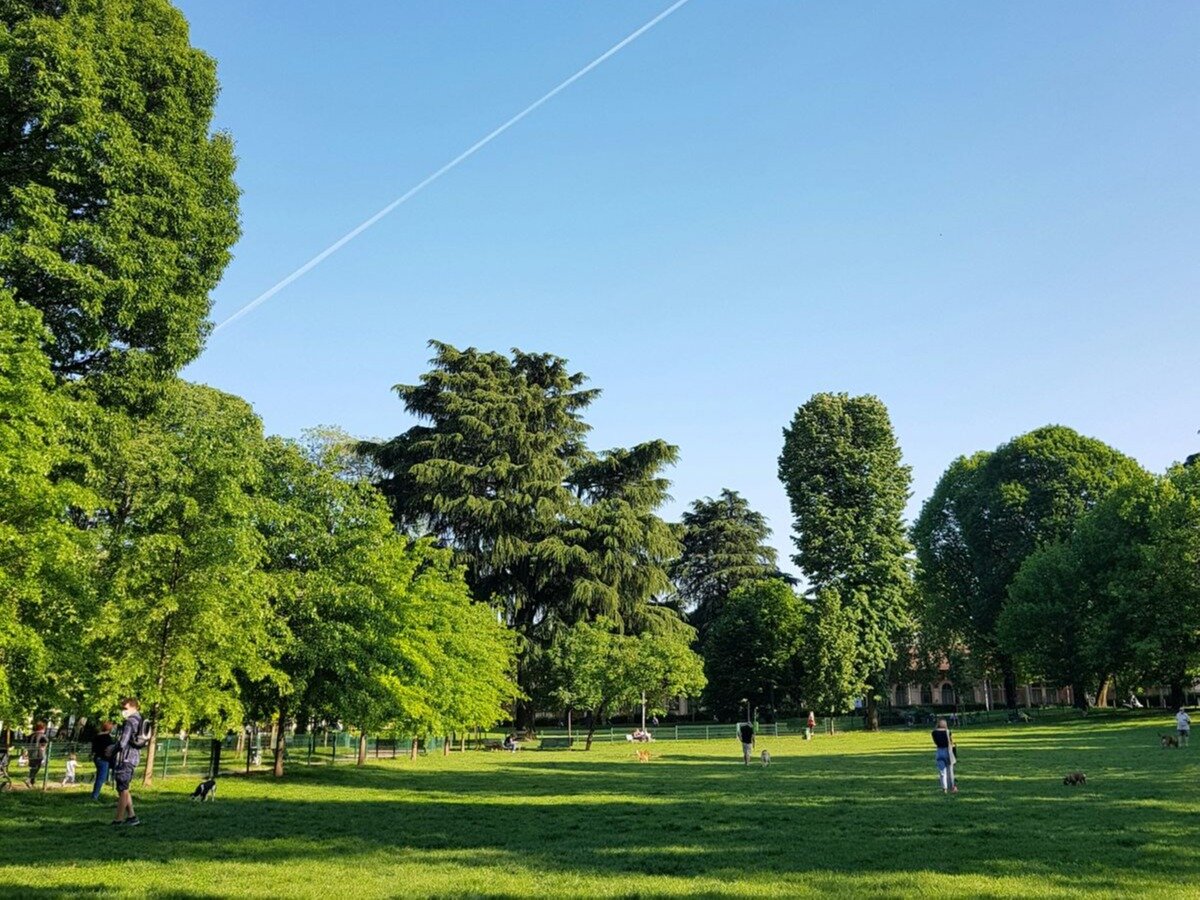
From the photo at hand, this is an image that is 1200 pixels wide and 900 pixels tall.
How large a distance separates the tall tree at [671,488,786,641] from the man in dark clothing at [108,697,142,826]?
65.8 m

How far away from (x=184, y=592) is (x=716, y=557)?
61506 mm

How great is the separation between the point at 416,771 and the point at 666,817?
58.0ft

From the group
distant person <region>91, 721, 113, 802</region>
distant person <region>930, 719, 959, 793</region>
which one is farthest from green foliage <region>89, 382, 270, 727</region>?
distant person <region>930, 719, 959, 793</region>

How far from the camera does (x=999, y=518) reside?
71875 mm

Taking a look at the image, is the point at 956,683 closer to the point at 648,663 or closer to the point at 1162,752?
the point at 648,663

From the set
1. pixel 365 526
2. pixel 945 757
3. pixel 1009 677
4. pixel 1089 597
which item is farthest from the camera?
pixel 1009 677

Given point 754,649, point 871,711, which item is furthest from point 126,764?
point 754,649

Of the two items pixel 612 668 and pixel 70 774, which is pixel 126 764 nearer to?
pixel 70 774

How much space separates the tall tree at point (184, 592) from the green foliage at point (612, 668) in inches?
979

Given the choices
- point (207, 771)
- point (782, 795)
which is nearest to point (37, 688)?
point (207, 771)

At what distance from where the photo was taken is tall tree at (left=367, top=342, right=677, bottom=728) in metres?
52.0

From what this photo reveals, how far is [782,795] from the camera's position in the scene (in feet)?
66.8

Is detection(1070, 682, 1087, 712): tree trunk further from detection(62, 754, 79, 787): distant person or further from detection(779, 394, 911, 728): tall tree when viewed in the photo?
detection(62, 754, 79, 787): distant person

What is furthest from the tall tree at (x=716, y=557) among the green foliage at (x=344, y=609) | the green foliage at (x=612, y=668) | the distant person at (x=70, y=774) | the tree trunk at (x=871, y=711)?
the distant person at (x=70, y=774)
